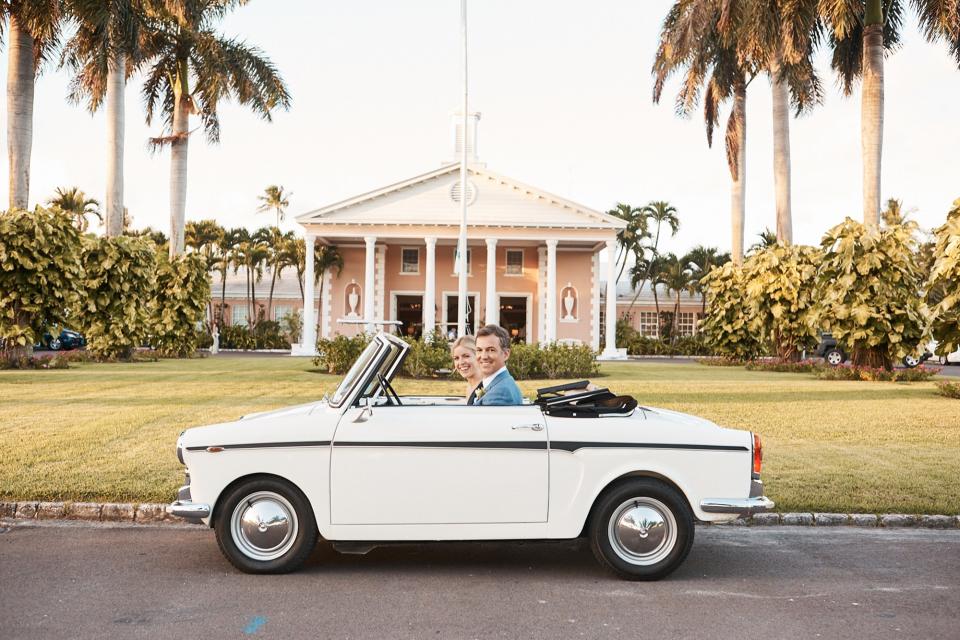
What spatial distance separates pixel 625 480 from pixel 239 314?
54193 mm

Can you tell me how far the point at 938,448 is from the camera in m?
10.4

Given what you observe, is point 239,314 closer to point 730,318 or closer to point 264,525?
point 730,318

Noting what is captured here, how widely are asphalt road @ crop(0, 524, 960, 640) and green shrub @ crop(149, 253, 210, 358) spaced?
25.0 metres

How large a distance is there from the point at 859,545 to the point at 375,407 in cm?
376

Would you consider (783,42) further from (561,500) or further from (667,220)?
(667,220)

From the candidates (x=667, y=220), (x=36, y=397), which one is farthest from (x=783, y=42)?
(x=667, y=220)

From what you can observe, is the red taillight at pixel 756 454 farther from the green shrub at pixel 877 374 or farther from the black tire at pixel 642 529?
the green shrub at pixel 877 374

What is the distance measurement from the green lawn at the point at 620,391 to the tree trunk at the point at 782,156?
8.84m

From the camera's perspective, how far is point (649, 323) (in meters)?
57.8

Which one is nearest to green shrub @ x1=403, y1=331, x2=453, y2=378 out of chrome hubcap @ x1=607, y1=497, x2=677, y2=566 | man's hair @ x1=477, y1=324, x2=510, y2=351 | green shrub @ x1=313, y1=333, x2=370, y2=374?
green shrub @ x1=313, y1=333, x2=370, y2=374

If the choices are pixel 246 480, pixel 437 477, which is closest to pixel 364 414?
pixel 437 477

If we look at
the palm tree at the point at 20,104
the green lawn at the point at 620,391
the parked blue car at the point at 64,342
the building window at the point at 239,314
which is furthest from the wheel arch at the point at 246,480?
the building window at the point at 239,314

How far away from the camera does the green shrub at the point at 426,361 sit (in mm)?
21422

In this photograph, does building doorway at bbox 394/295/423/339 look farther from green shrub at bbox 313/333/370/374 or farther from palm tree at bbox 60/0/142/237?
green shrub at bbox 313/333/370/374
